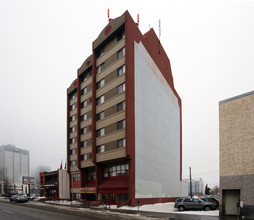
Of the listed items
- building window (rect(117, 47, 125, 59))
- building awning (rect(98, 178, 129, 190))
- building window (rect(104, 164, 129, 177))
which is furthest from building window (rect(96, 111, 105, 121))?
building awning (rect(98, 178, 129, 190))

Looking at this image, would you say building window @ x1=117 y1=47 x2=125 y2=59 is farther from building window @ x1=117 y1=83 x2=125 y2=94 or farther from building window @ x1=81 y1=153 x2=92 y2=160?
building window @ x1=81 y1=153 x2=92 y2=160

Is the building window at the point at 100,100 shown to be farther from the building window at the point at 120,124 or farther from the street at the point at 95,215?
the street at the point at 95,215

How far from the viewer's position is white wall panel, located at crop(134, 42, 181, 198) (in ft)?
139

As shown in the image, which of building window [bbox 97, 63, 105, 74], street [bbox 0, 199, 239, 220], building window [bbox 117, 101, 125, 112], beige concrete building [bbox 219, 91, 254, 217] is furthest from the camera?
building window [bbox 97, 63, 105, 74]

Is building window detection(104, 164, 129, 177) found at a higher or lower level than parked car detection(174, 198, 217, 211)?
higher

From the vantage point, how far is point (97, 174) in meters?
46.0

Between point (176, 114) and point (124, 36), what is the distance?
1257 inches

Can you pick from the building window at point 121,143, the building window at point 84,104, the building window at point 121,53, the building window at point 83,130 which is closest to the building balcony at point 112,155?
the building window at point 121,143

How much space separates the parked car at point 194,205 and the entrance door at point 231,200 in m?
5.41

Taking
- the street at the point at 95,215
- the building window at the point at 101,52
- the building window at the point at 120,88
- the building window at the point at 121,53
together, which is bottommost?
the street at the point at 95,215

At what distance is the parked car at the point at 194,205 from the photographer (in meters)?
29.7

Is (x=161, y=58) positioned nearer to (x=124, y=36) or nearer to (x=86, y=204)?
(x=124, y=36)

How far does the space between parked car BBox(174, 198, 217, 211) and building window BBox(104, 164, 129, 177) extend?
12.5 m

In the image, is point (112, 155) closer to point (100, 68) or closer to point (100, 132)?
point (100, 132)
